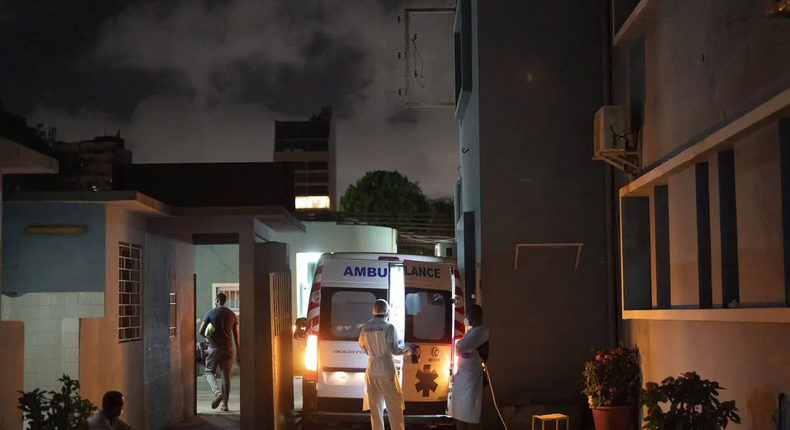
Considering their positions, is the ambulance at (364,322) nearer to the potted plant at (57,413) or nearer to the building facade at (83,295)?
the building facade at (83,295)

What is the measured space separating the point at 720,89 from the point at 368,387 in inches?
205

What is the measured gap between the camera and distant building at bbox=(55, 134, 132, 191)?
1309 inches

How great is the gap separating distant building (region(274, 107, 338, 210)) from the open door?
108361 millimetres

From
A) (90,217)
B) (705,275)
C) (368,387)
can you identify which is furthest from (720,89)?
(90,217)

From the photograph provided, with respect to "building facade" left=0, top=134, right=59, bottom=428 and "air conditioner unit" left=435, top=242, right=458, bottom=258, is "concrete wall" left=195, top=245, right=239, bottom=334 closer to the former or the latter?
"air conditioner unit" left=435, top=242, right=458, bottom=258

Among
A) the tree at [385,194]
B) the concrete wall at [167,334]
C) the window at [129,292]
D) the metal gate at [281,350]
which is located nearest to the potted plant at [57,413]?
the window at [129,292]

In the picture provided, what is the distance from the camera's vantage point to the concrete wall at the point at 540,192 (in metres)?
13.5

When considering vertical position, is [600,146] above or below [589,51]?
below

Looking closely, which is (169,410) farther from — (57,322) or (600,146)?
(600,146)

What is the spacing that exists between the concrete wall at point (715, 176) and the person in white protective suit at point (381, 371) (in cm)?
294

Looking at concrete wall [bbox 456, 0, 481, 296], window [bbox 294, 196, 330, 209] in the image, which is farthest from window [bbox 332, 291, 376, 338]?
window [bbox 294, 196, 330, 209]

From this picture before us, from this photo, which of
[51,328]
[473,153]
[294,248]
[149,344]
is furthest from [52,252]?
[294,248]

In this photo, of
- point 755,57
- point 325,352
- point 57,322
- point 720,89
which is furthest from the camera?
point 325,352

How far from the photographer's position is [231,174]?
2512 cm
